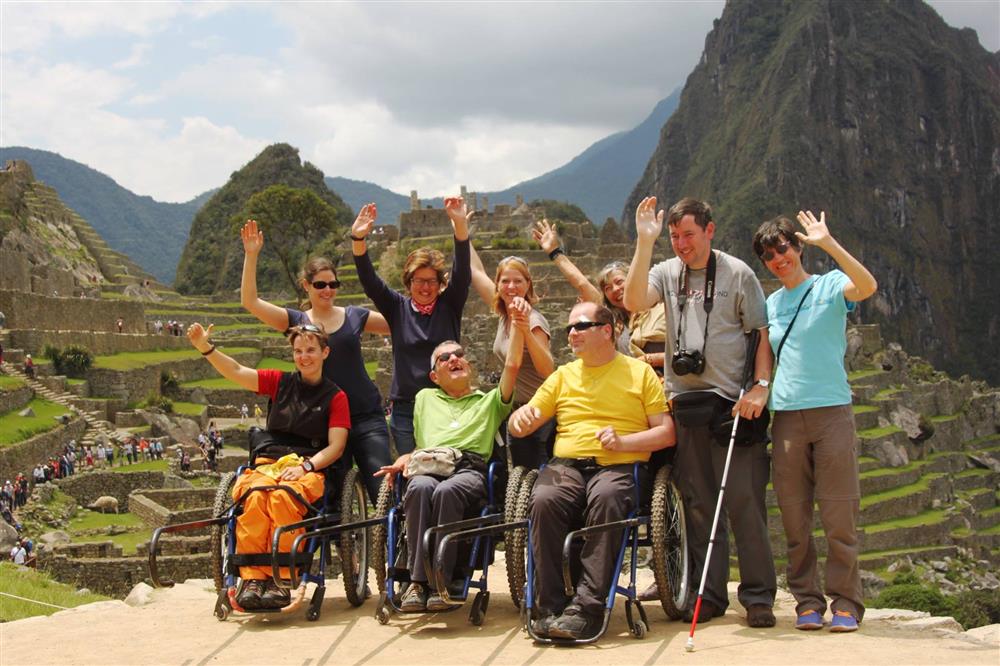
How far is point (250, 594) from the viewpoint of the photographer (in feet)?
21.7

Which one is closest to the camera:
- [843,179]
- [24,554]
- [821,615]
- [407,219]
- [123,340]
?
[821,615]

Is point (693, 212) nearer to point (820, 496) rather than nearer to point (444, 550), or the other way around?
point (820, 496)

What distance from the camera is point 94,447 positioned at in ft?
82.6

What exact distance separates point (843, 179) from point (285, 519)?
600 feet

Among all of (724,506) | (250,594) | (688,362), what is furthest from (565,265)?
(250,594)

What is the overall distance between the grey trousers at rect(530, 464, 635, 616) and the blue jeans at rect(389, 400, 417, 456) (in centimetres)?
141

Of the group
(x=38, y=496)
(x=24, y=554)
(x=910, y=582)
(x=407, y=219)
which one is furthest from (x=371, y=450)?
(x=407, y=219)

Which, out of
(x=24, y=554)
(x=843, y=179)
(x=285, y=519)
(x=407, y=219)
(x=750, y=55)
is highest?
(x=750, y=55)

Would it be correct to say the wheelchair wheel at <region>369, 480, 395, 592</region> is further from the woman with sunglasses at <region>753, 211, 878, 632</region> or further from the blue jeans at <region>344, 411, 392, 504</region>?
the woman with sunglasses at <region>753, 211, 878, 632</region>

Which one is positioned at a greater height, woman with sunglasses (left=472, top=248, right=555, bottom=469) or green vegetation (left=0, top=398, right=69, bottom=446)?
woman with sunglasses (left=472, top=248, right=555, bottom=469)

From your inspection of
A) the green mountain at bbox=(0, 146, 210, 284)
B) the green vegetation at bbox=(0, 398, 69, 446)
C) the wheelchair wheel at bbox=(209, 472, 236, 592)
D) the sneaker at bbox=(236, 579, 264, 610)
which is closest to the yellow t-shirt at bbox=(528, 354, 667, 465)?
the sneaker at bbox=(236, 579, 264, 610)

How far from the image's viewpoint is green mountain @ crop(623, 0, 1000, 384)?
558 feet

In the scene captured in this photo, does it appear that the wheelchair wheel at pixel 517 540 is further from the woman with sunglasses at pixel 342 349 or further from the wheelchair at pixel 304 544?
the woman with sunglasses at pixel 342 349

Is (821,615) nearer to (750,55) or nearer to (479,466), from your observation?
(479,466)
